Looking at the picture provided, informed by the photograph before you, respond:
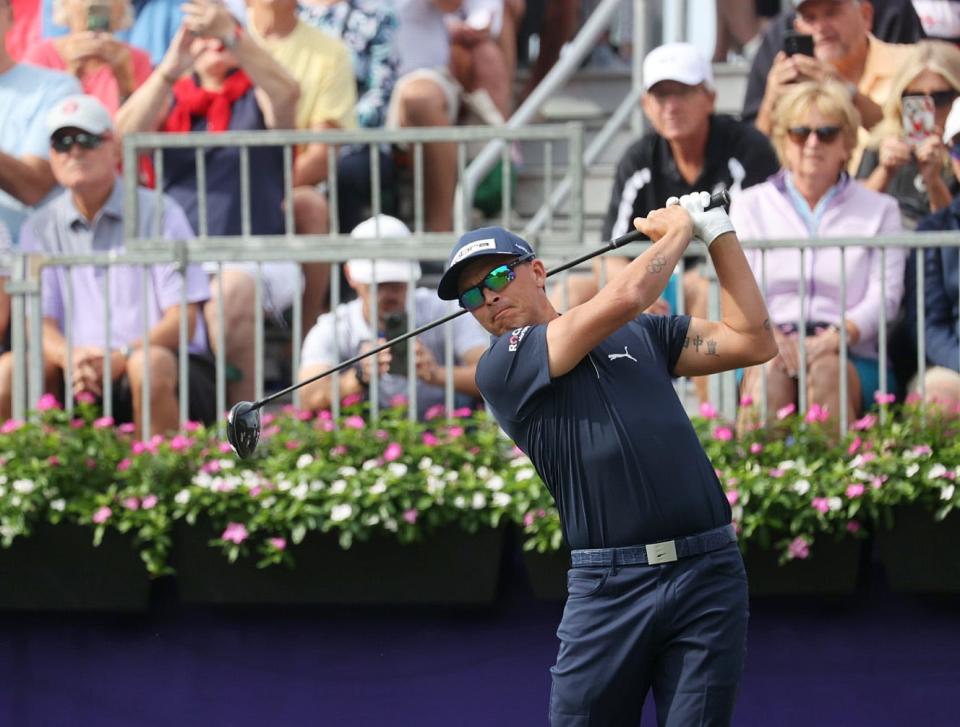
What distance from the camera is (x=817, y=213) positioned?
6727 mm

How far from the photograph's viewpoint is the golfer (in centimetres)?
417

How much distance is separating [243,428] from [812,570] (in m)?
1.94

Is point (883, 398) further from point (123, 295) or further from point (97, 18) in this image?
point (97, 18)

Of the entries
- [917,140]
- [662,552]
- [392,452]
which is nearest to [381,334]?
[392,452]

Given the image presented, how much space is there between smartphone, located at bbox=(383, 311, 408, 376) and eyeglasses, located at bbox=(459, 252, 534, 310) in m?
1.85

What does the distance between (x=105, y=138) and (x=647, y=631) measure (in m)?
4.29

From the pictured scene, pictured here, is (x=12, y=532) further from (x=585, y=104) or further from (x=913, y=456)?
(x=585, y=104)

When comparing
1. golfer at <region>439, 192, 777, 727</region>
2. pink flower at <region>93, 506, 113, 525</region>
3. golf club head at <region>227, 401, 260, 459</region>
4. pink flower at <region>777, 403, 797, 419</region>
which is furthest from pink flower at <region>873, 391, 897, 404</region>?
pink flower at <region>93, 506, 113, 525</region>

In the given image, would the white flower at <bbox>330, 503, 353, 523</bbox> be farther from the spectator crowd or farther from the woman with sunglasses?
the woman with sunglasses

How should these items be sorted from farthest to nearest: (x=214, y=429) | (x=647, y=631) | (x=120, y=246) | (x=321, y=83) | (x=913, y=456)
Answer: (x=321, y=83)
(x=120, y=246)
(x=214, y=429)
(x=913, y=456)
(x=647, y=631)

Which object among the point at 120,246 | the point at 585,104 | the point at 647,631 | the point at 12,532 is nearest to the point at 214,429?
the point at 12,532

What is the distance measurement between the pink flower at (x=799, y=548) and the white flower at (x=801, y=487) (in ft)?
0.51

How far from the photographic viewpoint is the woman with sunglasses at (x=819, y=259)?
19.7 ft

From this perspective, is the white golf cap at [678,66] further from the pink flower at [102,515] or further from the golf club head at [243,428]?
the pink flower at [102,515]
